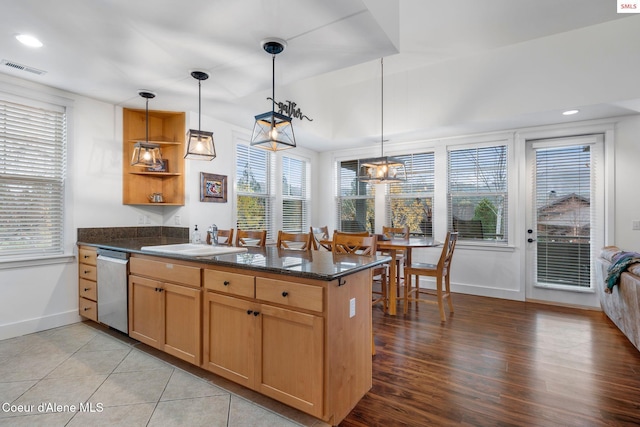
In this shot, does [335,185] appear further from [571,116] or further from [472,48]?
[571,116]

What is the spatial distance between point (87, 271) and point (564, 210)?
5924 mm

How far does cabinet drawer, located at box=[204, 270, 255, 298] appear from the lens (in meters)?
2.07

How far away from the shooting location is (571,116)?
13.4 ft

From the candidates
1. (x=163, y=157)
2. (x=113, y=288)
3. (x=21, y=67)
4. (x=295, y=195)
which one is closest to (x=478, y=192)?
(x=295, y=195)

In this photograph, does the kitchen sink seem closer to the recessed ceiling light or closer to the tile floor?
the tile floor

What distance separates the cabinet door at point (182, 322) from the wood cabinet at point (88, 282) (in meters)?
1.30

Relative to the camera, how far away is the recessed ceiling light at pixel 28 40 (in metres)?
2.33

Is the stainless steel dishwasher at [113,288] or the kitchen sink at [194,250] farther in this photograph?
the stainless steel dishwasher at [113,288]

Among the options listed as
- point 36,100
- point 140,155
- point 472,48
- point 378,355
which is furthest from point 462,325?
point 36,100

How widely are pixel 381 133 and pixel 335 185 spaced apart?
156 centimetres

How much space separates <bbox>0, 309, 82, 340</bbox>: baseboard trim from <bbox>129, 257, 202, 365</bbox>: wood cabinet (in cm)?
116

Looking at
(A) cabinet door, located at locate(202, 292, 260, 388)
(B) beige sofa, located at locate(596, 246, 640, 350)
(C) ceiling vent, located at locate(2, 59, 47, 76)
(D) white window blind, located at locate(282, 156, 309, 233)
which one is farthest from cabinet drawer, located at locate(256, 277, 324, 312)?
(D) white window blind, located at locate(282, 156, 309, 233)

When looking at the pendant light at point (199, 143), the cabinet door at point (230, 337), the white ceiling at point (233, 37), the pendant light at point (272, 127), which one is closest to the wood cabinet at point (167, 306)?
the cabinet door at point (230, 337)

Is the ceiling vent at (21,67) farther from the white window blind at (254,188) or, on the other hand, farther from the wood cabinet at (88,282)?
the white window blind at (254,188)
